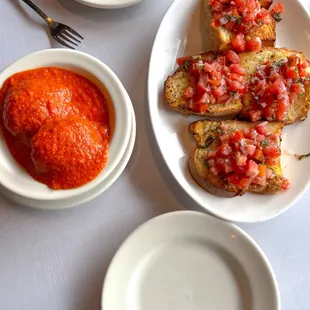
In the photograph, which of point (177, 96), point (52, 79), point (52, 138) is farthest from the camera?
point (177, 96)

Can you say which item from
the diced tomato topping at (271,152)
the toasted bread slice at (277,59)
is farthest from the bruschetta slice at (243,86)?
the diced tomato topping at (271,152)

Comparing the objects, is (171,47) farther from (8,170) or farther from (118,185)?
(8,170)

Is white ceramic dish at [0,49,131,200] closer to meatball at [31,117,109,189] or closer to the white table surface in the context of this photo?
meatball at [31,117,109,189]

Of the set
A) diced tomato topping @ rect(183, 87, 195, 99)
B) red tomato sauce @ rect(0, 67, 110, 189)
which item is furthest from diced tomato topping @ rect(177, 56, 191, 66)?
red tomato sauce @ rect(0, 67, 110, 189)

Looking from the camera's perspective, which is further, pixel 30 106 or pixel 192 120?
pixel 192 120

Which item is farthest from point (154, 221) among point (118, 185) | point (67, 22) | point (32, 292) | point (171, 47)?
point (67, 22)

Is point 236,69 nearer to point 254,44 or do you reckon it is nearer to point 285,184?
point 254,44

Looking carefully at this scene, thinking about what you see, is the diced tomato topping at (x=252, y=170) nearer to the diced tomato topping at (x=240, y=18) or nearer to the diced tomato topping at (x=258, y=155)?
the diced tomato topping at (x=258, y=155)

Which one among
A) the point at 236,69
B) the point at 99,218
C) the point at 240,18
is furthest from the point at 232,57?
the point at 99,218
